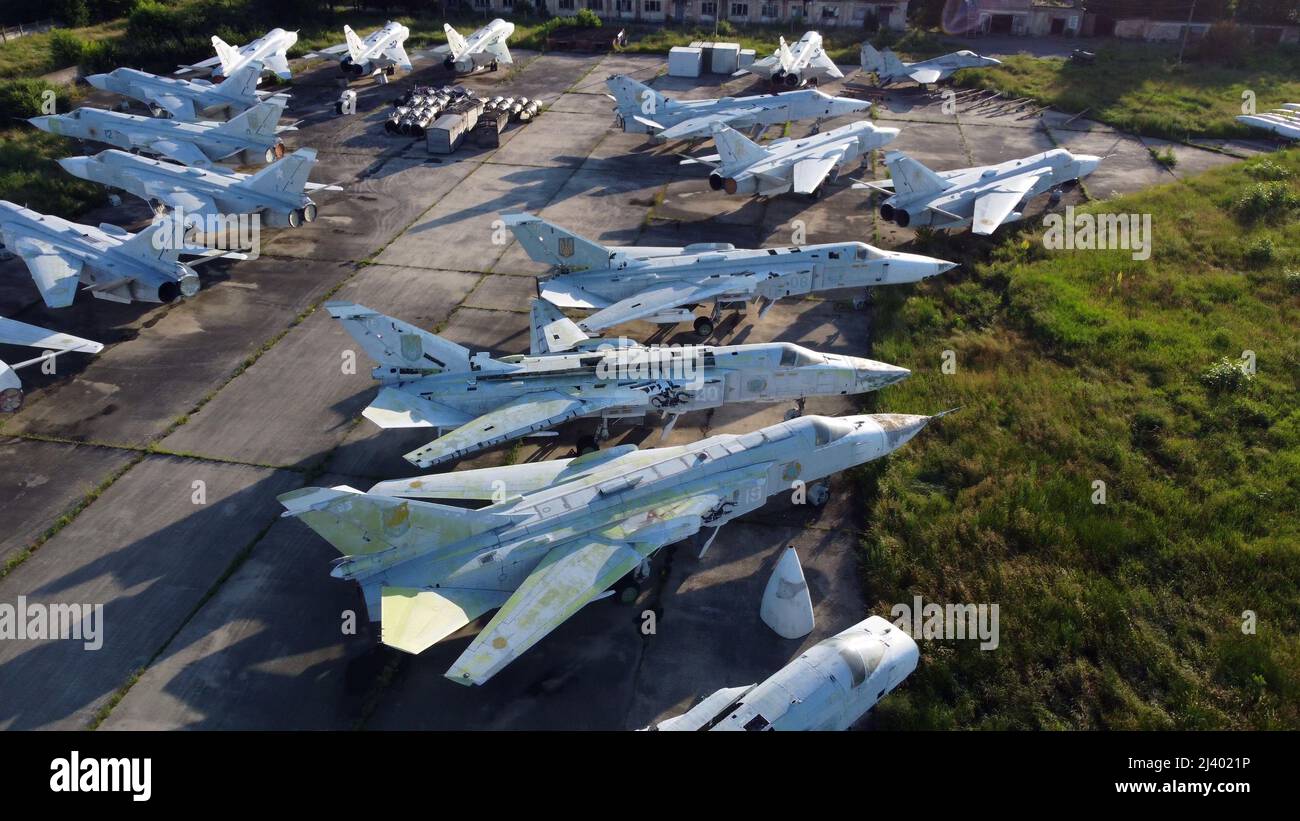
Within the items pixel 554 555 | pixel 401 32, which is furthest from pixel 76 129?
pixel 554 555

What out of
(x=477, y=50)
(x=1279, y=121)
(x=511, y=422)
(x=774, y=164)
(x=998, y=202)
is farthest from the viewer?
(x=477, y=50)

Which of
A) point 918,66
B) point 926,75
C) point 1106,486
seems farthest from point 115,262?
point 918,66

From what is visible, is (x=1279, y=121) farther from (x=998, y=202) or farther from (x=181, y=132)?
(x=181, y=132)

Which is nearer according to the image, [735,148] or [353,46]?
[735,148]

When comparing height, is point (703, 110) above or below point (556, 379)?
above

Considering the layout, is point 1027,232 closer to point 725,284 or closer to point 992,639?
point 725,284

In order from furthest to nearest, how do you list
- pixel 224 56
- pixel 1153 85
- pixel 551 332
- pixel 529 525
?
pixel 1153 85
pixel 224 56
pixel 551 332
pixel 529 525
